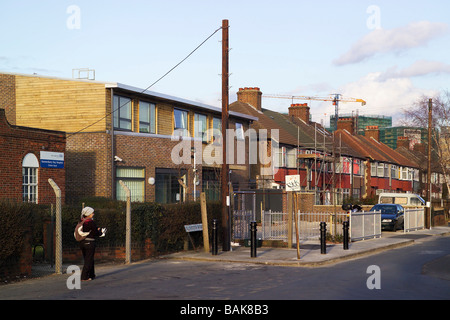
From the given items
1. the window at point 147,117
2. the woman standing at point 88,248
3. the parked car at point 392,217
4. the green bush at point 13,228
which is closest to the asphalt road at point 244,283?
the woman standing at point 88,248

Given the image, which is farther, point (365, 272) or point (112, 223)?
point (112, 223)

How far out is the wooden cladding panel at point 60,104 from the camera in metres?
27.8

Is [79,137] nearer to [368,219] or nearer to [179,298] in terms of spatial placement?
[368,219]

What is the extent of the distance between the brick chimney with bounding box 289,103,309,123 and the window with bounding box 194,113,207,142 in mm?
25790

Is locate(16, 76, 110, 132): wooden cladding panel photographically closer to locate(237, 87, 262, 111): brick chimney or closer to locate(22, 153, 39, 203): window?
locate(22, 153, 39, 203): window

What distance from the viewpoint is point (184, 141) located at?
32531 mm

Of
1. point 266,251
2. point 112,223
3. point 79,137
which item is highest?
point 79,137

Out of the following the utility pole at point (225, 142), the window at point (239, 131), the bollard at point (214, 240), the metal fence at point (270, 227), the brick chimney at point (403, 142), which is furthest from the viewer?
the brick chimney at point (403, 142)

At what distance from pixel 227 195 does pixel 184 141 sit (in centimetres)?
1200

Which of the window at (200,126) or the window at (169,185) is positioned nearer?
the window at (169,185)

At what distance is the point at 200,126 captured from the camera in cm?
3522

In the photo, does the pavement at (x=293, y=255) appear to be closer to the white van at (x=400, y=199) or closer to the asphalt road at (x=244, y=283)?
the asphalt road at (x=244, y=283)
